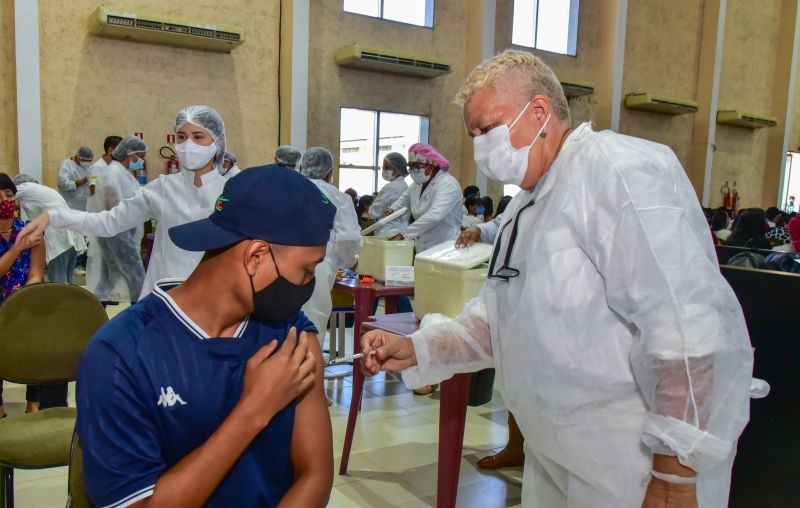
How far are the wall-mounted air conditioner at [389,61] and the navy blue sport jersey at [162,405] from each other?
296 inches

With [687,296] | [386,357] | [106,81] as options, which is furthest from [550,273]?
[106,81]

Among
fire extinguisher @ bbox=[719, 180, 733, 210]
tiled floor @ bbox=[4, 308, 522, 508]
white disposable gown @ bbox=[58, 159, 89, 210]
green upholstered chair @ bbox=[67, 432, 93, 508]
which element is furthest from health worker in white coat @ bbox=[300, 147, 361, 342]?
fire extinguisher @ bbox=[719, 180, 733, 210]

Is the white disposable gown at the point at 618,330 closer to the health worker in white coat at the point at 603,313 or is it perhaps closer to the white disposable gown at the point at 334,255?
the health worker in white coat at the point at 603,313

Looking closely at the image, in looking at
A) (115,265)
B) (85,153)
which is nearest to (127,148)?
(115,265)

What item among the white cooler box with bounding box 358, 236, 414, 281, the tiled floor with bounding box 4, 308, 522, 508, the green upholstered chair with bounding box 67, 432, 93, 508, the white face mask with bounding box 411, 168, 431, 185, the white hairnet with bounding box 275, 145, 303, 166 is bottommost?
the tiled floor with bounding box 4, 308, 522, 508

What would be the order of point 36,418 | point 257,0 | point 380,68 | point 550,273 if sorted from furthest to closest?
point 380,68, point 257,0, point 36,418, point 550,273

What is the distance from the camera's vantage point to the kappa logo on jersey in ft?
3.09

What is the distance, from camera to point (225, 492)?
3.31ft

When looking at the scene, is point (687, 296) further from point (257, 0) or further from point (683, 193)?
point (257, 0)

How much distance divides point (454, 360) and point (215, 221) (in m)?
0.71

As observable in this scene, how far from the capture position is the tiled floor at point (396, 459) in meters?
2.41

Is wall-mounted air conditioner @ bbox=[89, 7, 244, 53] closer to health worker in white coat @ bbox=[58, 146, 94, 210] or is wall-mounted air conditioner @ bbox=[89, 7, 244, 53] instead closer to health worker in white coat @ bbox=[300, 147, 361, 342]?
health worker in white coat @ bbox=[58, 146, 94, 210]

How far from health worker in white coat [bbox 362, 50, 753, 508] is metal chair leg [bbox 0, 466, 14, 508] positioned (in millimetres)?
1464

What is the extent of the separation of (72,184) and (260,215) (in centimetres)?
652
